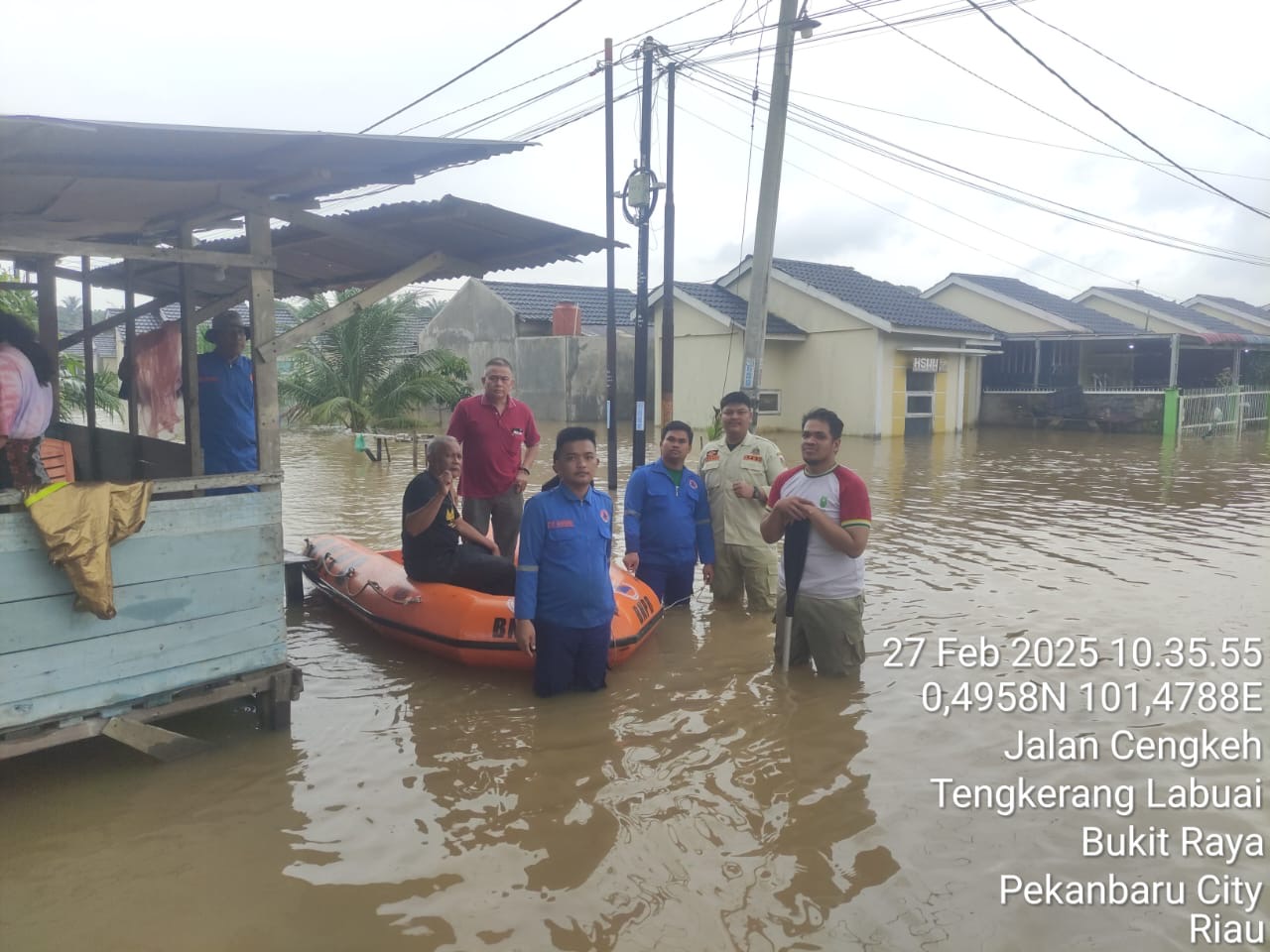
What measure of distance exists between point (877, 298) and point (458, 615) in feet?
68.2

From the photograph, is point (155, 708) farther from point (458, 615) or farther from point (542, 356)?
point (542, 356)

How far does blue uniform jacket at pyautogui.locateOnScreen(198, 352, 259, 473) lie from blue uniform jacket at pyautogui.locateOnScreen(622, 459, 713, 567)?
8.17 feet

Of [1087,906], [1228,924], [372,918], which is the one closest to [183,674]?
[372,918]

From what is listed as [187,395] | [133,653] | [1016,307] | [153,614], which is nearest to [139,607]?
[153,614]

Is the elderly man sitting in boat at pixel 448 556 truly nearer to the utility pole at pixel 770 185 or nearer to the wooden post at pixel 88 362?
the wooden post at pixel 88 362

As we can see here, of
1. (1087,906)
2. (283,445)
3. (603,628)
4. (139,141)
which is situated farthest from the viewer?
(283,445)

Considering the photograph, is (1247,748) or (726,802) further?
(1247,748)

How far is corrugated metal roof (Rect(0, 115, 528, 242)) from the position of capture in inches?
148

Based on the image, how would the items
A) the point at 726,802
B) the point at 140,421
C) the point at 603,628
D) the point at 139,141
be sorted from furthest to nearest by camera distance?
1. the point at 140,421
2. the point at 603,628
3. the point at 726,802
4. the point at 139,141

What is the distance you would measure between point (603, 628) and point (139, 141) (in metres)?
3.18

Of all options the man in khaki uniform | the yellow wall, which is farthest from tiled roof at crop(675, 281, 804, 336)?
the man in khaki uniform

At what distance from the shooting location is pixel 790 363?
24.0 metres

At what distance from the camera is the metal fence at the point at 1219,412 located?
23.4 meters

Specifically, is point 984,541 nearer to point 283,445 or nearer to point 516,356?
point 283,445
